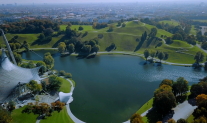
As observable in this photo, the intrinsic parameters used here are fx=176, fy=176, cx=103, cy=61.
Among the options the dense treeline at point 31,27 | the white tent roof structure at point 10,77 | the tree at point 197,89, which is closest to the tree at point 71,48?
the dense treeline at point 31,27

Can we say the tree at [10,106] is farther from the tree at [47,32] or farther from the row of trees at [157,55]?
the tree at [47,32]

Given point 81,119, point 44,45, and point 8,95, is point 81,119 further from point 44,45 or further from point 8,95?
point 44,45

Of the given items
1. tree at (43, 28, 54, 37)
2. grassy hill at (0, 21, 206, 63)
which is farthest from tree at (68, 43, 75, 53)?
tree at (43, 28, 54, 37)

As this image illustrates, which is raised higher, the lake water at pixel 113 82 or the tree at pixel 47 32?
the tree at pixel 47 32

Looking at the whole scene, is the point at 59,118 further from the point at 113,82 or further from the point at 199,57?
the point at 199,57

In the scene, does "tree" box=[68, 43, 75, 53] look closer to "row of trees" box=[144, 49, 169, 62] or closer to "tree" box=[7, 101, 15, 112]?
"row of trees" box=[144, 49, 169, 62]

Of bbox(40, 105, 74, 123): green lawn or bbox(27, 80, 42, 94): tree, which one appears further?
bbox(27, 80, 42, 94): tree

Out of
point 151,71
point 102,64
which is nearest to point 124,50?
point 102,64
